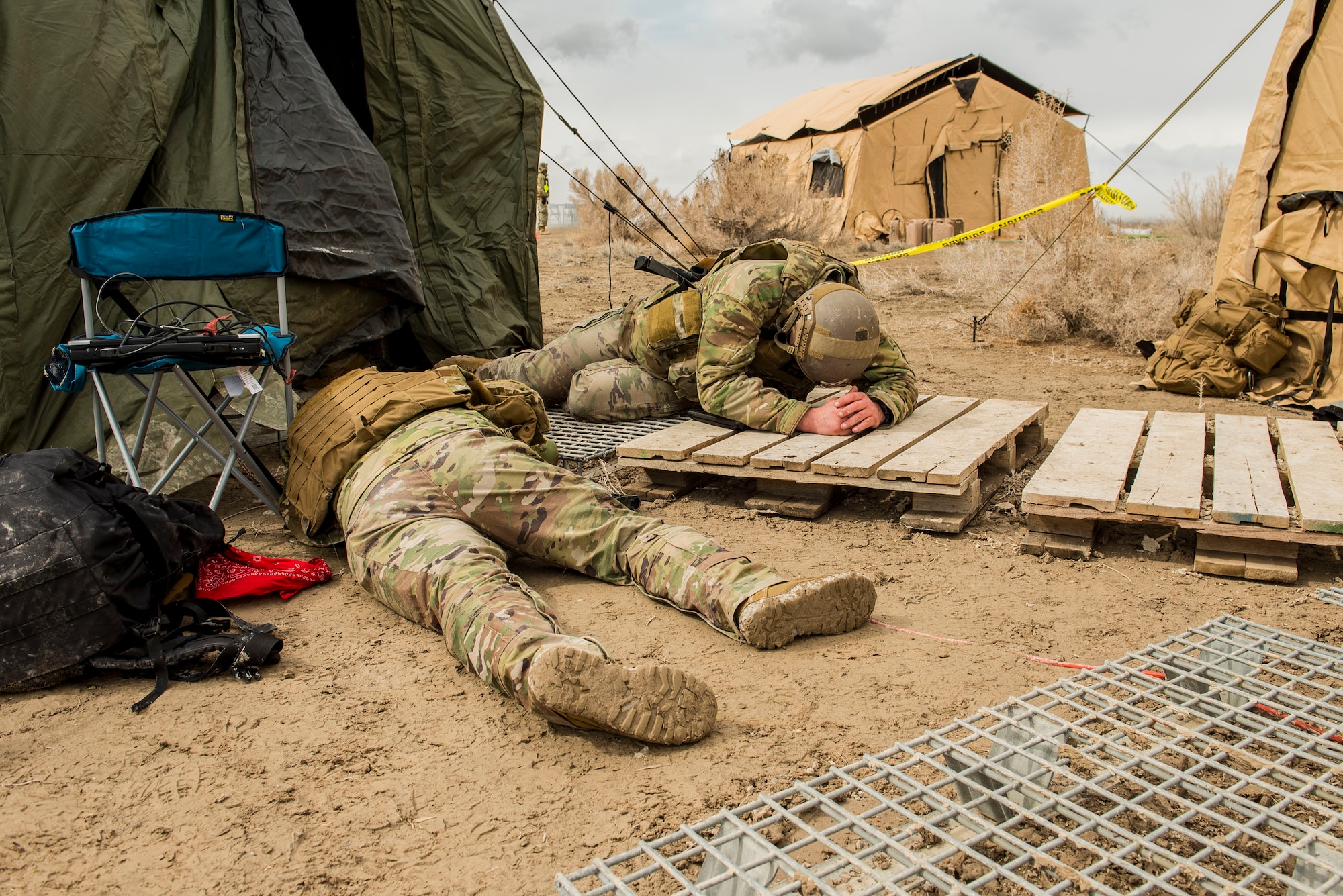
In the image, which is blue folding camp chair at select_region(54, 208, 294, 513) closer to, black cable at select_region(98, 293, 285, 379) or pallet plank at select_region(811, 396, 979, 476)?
black cable at select_region(98, 293, 285, 379)

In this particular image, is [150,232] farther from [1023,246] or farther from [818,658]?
[1023,246]

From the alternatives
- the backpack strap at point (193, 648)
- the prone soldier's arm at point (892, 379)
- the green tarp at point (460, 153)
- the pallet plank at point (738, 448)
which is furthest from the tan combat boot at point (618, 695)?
the green tarp at point (460, 153)

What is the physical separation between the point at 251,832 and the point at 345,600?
1.26 metres

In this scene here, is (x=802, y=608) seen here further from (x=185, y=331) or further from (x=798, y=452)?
(x=185, y=331)

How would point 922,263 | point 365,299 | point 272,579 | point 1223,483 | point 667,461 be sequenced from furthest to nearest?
point 922,263 < point 365,299 < point 667,461 < point 1223,483 < point 272,579

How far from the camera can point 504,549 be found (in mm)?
3061

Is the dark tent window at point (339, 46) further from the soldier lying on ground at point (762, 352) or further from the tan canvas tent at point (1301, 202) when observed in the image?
the tan canvas tent at point (1301, 202)

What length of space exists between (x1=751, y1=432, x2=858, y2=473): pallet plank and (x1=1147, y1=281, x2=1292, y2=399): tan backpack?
10.5ft

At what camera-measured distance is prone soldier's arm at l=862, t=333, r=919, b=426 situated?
14.4 ft

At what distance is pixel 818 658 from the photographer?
2.54 meters

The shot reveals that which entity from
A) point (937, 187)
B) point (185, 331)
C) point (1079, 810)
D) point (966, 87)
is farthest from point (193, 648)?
point (966, 87)

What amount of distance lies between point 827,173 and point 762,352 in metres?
14.4

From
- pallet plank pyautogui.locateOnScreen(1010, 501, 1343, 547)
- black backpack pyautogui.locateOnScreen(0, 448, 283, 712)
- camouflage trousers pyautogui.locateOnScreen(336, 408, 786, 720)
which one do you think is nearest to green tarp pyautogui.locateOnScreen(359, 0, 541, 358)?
camouflage trousers pyautogui.locateOnScreen(336, 408, 786, 720)

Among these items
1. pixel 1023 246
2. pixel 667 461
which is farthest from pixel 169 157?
pixel 1023 246
